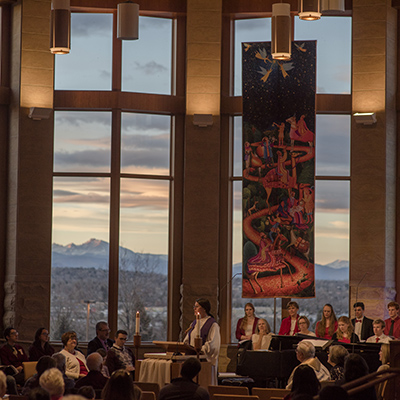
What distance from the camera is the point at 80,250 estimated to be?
521 inches

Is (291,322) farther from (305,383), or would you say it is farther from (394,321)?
(305,383)

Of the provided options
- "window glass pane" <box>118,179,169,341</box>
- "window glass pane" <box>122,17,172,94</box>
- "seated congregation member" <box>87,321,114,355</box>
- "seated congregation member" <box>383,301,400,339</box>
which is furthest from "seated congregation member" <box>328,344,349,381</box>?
"window glass pane" <box>122,17,172,94</box>

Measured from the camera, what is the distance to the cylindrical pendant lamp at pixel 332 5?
948 centimetres

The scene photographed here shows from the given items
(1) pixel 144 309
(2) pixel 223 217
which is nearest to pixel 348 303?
(2) pixel 223 217

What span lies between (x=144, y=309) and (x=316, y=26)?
5.42 metres

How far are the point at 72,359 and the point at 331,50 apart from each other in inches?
272

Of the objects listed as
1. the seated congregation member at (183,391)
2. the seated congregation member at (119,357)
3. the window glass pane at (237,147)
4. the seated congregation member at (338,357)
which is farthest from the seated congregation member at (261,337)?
the seated congregation member at (183,391)

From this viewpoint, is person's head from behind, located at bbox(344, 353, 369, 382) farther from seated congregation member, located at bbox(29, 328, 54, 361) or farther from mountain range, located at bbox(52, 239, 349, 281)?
mountain range, located at bbox(52, 239, 349, 281)

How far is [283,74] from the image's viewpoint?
42.3ft

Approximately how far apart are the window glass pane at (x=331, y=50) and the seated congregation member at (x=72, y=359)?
6189 mm

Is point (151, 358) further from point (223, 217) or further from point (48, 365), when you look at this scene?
point (223, 217)

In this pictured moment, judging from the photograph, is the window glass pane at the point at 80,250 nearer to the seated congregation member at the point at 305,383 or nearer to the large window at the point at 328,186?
the large window at the point at 328,186

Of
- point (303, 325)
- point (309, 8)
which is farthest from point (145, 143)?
point (309, 8)

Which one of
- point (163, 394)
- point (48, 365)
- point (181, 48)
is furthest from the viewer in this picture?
point (181, 48)
